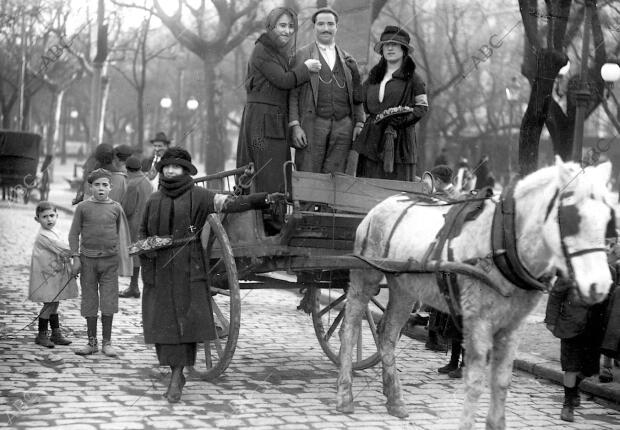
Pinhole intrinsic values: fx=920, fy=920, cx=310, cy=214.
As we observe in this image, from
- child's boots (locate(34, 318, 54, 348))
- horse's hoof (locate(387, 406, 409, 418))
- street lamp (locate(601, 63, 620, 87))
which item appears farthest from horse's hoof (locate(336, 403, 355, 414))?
street lamp (locate(601, 63, 620, 87))

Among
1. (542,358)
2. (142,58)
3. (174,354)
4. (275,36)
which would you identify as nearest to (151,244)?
(174,354)

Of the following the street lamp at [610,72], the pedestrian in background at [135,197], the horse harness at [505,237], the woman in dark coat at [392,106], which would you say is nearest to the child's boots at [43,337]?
the pedestrian in background at [135,197]

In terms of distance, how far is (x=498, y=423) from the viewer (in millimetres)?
5801

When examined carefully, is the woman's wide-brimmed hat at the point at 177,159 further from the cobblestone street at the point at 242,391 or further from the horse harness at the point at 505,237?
the horse harness at the point at 505,237

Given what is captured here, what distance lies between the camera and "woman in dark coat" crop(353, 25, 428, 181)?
768cm

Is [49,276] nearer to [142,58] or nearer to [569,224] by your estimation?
[569,224]

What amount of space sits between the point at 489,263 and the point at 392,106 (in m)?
2.48

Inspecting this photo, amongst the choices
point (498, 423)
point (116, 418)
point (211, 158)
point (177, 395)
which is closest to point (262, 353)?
point (177, 395)

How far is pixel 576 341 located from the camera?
7000mm

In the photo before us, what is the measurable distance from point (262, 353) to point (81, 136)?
288 ft

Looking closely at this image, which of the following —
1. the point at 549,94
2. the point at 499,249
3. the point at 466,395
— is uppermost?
the point at 549,94

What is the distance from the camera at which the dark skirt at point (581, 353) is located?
7.00 m

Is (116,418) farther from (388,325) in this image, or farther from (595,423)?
(595,423)

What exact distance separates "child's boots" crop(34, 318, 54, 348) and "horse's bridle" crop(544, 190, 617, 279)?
5.21m
